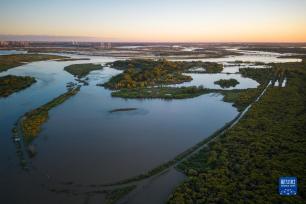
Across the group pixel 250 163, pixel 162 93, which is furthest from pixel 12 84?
pixel 250 163

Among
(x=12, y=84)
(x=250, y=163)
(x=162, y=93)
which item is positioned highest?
(x=12, y=84)

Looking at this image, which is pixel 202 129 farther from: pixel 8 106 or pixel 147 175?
pixel 8 106

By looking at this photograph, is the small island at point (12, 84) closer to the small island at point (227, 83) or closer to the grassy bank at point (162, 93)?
the grassy bank at point (162, 93)

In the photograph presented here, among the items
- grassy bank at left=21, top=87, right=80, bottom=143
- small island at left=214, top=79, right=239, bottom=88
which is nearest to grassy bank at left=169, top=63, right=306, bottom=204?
grassy bank at left=21, top=87, right=80, bottom=143

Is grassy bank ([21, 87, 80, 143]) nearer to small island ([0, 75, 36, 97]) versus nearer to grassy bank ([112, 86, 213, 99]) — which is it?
grassy bank ([112, 86, 213, 99])

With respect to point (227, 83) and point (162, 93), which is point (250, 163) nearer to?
point (162, 93)

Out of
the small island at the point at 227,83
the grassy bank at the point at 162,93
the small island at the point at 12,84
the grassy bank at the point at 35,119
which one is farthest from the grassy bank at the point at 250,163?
the small island at the point at 12,84
